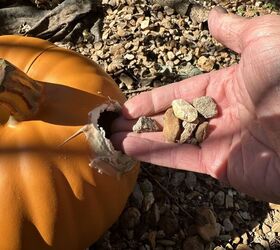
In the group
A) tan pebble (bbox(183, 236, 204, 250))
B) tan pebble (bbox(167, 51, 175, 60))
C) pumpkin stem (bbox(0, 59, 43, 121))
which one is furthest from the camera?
tan pebble (bbox(167, 51, 175, 60))

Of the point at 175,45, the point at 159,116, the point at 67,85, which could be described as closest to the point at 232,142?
the point at 159,116

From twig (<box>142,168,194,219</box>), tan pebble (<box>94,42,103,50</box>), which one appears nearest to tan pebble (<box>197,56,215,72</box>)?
tan pebble (<box>94,42,103,50</box>)

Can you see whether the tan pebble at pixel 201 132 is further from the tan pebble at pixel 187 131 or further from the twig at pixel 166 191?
the twig at pixel 166 191

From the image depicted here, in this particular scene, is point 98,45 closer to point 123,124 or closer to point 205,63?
point 205,63

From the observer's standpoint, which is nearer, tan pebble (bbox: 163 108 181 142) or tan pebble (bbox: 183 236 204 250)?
tan pebble (bbox: 163 108 181 142)

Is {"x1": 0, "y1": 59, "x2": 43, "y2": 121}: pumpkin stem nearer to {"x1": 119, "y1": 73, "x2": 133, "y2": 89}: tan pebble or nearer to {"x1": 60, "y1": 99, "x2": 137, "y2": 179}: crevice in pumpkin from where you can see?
{"x1": 60, "y1": 99, "x2": 137, "y2": 179}: crevice in pumpkin

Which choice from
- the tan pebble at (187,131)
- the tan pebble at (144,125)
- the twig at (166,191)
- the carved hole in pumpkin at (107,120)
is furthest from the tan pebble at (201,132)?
the twig at (166,191)
